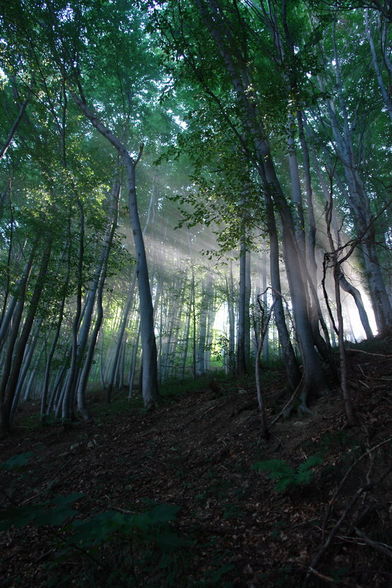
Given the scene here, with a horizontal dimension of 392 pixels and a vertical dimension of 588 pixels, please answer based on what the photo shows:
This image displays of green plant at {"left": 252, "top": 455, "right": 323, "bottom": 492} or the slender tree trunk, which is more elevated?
the slender tree trunk

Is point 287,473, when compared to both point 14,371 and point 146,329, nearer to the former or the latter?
point 146,329

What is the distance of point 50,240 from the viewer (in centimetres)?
1078

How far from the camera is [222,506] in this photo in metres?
3.64

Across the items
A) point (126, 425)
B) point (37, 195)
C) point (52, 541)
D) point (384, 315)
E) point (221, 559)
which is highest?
point (37, 195)

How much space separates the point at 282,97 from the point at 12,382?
11.6 meters

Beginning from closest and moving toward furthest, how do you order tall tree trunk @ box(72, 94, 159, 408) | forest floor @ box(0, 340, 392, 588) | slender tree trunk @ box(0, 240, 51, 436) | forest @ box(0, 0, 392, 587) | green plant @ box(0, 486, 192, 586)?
green plant @ box(0, 486, 192, 586) < forest floor @ box(0, 340, 392, 588) < forest @ box(0, 0, 392, 587) < tall tree trunk @ box(72, 94, 159, 408) < slender tree trunk @ box(0, 240, 51, 436)

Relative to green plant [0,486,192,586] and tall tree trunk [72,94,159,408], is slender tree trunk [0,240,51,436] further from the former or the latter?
green plant [0,486,192,586]

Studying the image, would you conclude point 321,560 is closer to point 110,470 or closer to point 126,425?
point 110,470

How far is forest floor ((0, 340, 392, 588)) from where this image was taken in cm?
223

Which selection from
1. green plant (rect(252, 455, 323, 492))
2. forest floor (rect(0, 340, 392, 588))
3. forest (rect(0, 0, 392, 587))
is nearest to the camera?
forest floor (rect(0, 340, 392, 588))

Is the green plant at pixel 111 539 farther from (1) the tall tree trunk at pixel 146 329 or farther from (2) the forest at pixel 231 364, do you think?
(1) the tall tree trunk at pixel 146 329

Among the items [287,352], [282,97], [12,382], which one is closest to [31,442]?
[12,382]

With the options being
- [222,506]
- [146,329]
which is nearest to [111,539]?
[222,506]

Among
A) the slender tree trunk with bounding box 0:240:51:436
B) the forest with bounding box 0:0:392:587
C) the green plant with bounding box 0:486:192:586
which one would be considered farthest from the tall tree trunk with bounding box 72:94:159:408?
the green plant with bounding box 0:486:192:586
